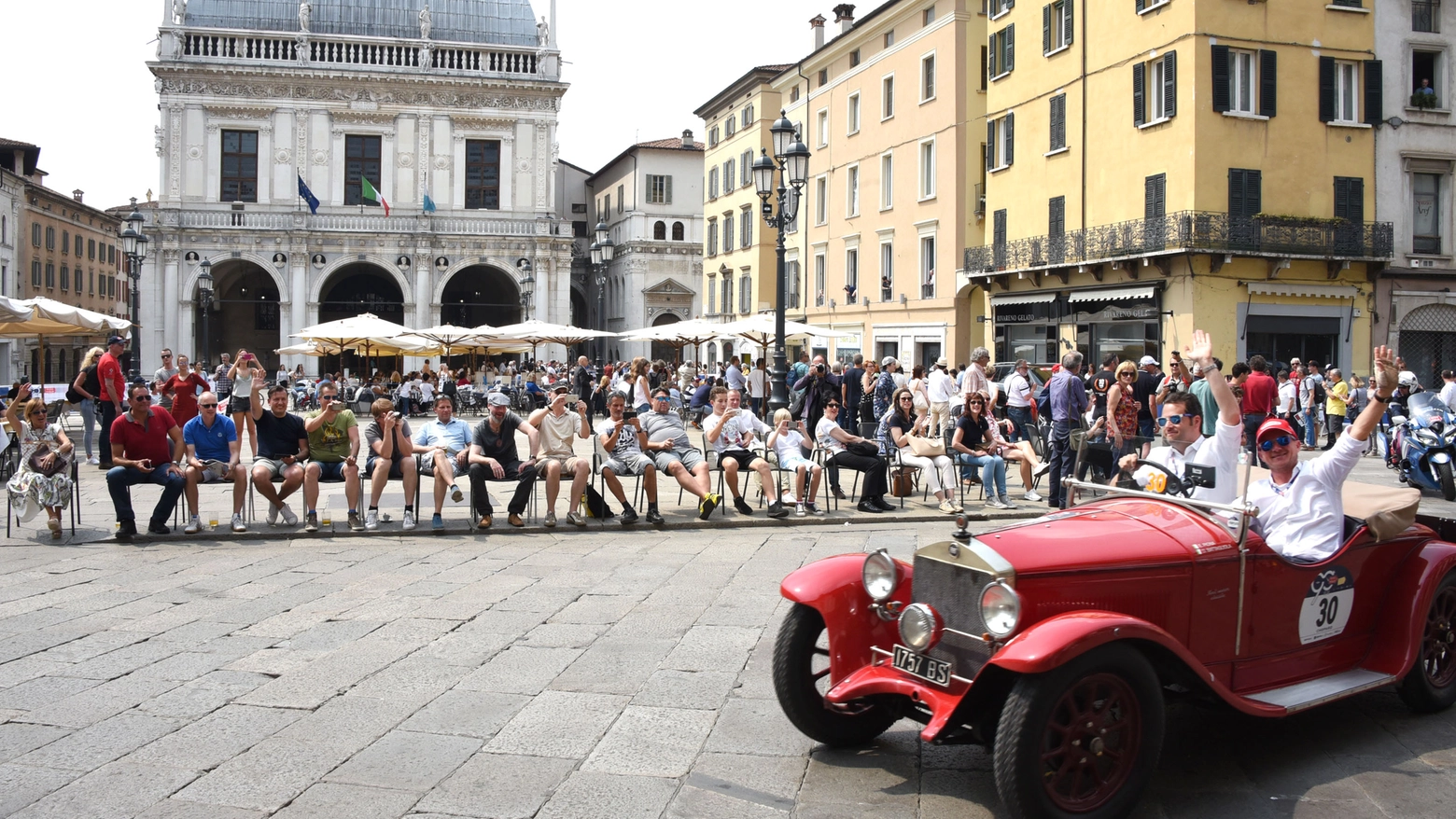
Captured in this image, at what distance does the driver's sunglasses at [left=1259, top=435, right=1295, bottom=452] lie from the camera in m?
5.10

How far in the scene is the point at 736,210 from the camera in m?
47.5

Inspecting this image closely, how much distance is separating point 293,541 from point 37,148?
191 feet

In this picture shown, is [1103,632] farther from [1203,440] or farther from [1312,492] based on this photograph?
[1203,440]

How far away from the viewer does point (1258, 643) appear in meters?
4.66

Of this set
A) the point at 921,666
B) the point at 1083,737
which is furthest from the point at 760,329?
the point at 1083,737

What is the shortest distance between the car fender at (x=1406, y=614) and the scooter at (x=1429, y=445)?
9409mm

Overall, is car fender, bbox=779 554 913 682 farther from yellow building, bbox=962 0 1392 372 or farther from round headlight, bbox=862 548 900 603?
yellow building, bbox=962 0 1392 372

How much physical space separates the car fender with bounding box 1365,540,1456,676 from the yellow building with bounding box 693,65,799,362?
38397mm

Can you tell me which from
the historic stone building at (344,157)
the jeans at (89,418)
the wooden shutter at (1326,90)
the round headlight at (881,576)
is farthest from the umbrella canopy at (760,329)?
the round headlight at (881,576)

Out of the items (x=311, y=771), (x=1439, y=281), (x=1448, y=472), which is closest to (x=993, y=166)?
(x=1439, y=281)

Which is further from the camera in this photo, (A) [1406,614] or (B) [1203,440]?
(B) [1203,440]

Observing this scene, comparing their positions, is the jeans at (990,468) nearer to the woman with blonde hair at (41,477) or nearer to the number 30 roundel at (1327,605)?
the number 30 roundel at (1327,605)

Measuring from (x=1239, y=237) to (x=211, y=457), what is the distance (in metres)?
21.2

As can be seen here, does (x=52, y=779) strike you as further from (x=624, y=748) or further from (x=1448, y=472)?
(x=1448, y=472)
